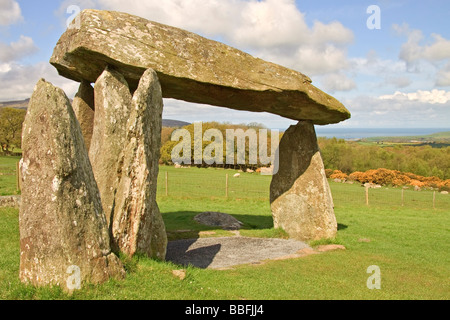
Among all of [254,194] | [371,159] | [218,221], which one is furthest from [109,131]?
[371,159]

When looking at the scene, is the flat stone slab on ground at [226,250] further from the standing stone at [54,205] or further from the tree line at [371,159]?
the tree line at [371,159]

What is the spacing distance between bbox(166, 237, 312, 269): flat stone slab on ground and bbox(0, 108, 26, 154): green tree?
39.6 meters

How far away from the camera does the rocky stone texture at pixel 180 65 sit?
28.8 ft

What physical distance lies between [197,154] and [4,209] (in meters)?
38.4

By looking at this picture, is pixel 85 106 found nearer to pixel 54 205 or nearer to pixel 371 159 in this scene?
pixel 54 205

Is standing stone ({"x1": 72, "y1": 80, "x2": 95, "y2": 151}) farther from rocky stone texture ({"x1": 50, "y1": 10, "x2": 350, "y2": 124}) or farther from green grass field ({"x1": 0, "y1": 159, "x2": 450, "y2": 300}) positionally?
green grass field ({"x1": 0, "y1": 159, "x2": 450, "y2": 300})

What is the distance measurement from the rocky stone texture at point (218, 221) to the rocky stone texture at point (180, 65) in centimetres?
527

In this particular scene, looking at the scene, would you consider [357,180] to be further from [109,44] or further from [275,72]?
[109,44]

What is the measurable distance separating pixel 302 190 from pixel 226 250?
370cm

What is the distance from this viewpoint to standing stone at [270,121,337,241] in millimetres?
13188

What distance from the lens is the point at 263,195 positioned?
2862cm

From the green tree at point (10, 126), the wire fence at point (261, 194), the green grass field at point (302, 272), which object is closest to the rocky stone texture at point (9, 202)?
the green grass field at point (302, 272)

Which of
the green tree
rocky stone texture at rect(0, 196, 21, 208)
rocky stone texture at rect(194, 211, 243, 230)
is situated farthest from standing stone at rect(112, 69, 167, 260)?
the green tree

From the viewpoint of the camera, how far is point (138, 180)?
26.7 ft
